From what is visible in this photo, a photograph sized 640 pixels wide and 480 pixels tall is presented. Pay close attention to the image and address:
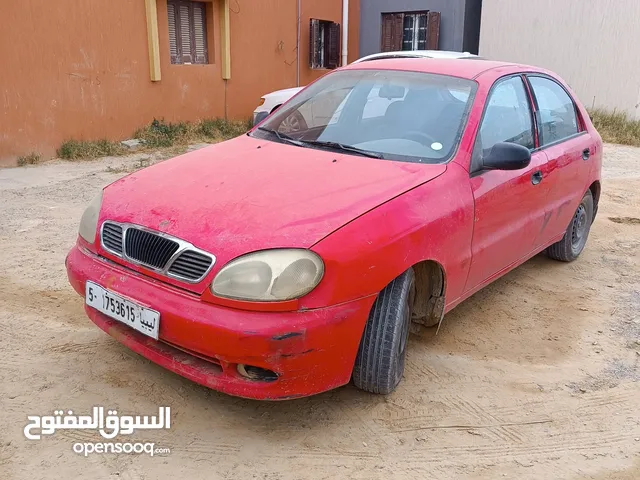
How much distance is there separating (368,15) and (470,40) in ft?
8.72

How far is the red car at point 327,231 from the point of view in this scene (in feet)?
7.77

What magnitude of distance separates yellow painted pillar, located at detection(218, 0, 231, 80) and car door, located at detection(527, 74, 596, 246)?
26.4 feet

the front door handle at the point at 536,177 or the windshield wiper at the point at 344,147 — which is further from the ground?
the windshield wiper at the point at 344,147

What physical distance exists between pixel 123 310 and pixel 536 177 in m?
2.53

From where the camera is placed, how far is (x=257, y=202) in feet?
8.74

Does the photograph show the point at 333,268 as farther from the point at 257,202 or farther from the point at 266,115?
the point at 266,115

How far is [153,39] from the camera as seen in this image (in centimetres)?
987

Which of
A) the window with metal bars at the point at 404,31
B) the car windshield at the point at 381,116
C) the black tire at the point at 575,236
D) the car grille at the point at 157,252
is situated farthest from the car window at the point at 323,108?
the window with metal bars at the point at 404,31

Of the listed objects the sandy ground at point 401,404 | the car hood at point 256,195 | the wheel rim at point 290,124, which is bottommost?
the sandy ground at point 401,404

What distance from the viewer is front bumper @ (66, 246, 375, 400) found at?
7.61 feet

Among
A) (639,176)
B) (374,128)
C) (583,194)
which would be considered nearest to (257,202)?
(374,128)

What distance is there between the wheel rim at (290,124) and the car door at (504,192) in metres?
1.10

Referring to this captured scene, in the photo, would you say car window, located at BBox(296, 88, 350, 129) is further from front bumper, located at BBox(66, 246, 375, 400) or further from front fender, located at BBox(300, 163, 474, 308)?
front bumper, located at BBox(66, 246, 375, 400)

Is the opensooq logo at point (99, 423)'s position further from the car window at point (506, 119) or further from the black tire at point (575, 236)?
the black tire at point (575, 236)
